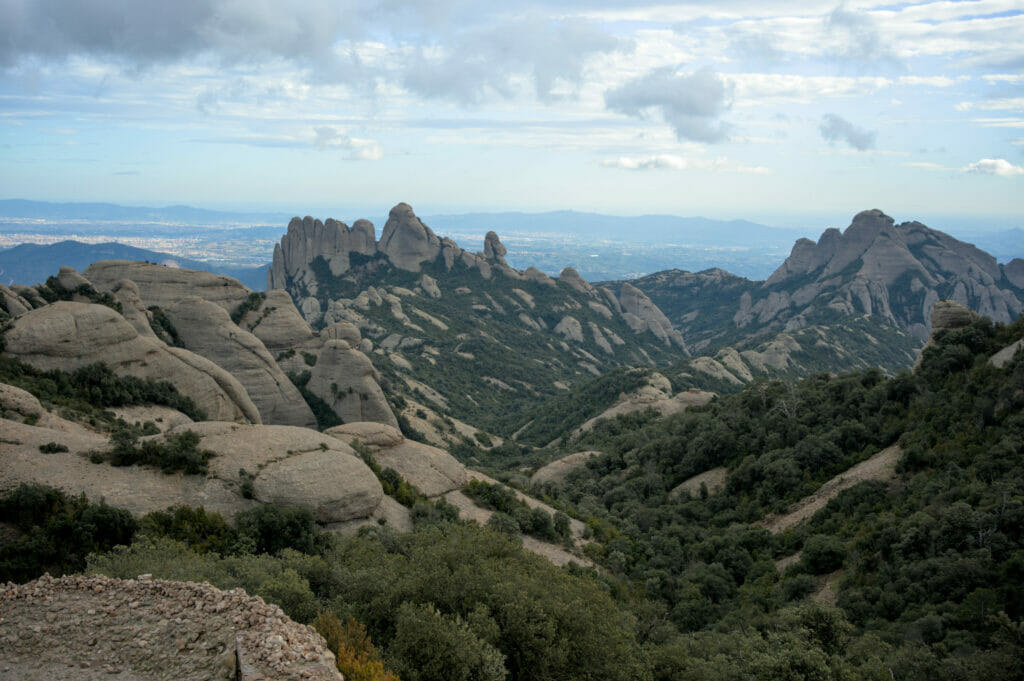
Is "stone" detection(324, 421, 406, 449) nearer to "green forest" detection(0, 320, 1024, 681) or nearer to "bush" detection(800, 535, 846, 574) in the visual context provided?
"green forest" detection(0, 320, 1024, 681)

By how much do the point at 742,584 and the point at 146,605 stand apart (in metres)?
25.3

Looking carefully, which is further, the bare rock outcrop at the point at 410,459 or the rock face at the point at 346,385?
the rock face at the point at 346,385

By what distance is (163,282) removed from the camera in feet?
160

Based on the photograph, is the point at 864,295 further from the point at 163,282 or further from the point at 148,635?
the point at 148,635

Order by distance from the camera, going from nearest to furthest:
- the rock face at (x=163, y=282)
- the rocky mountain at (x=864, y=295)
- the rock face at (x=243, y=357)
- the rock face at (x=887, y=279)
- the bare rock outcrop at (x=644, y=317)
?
1. the rock face at (x=243, y=357)
2. the rock face at (x=163, y=282)
3. the rocky mountain at (x=864, y=295)
4. the rock face at (x=887, y=279)
5. the bare rock outcrop at (x=644, y=317)

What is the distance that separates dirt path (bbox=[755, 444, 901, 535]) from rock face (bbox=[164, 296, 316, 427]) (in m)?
31.0

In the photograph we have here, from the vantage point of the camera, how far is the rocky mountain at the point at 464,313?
312 ft

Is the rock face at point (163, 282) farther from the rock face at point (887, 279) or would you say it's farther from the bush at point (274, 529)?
the rock face at point (887, 279)

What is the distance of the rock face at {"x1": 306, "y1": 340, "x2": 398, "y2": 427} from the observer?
152 feet

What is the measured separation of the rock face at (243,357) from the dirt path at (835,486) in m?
31.0

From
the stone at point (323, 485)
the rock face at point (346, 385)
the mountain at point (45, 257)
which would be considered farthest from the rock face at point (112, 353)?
the mountain at point (45, 257)

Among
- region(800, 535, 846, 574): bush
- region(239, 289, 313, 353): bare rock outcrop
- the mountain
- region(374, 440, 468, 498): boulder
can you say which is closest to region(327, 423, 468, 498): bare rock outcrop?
region(374, 440, 468, 498): boulder

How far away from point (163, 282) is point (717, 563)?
148 ft

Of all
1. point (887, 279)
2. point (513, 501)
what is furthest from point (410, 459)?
point (887, 279)
